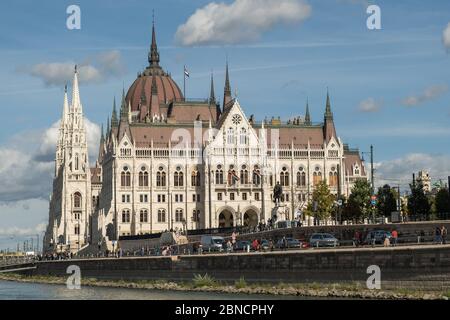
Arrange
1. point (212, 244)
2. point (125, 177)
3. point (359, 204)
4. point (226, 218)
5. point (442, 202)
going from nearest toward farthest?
point (212, 244)
point (442, 202)
point (359, 204)
point (125, 177)
point (226, 218)

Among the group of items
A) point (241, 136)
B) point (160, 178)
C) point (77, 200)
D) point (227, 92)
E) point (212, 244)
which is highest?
point (227, 92)

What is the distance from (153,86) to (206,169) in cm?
2885

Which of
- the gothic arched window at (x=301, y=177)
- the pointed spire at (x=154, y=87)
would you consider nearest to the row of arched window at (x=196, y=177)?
the gothic arched window at (x=301, y=177)

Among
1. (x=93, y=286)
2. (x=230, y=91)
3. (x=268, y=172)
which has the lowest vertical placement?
(x=93, y=286)

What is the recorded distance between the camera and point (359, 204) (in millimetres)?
132125

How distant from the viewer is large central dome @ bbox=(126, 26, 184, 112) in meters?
178

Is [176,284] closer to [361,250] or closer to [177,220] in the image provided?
[361,250]

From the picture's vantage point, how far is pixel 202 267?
76125 mm

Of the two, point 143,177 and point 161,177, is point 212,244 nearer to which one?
point 143,177

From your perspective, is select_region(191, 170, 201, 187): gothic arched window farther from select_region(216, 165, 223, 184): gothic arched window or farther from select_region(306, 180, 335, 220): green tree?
select_region(306, 180, 335, 220): green tree

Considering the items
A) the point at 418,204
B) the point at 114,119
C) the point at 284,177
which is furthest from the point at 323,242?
the point at 114,119

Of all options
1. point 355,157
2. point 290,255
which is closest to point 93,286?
point 290,255

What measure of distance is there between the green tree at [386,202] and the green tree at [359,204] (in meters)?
2.28
